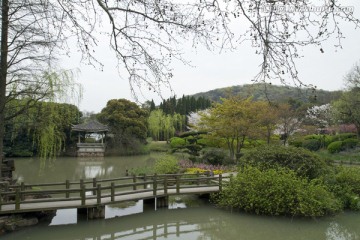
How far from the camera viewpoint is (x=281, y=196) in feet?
31.1

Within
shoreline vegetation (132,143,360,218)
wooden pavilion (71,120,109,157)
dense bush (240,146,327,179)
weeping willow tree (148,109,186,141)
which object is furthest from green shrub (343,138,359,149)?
wooden pavilion (71,120,109,157)

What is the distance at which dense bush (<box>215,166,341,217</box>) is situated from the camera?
367 inches

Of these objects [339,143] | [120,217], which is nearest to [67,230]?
[120,217]

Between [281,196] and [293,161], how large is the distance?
1.65 meters

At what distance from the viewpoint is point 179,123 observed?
45.6 meters

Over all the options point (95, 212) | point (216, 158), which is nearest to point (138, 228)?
point (95, 212)

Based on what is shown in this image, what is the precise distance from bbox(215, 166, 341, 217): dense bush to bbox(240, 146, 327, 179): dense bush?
0.47 m

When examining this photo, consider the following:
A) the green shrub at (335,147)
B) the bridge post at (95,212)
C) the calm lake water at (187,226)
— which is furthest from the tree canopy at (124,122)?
the bridge post at (95,212)

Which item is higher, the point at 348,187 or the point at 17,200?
the point at 17,200

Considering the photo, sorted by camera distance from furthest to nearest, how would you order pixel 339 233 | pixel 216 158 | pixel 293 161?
pixel 216 158
pixel 293 161
pixel 339 233

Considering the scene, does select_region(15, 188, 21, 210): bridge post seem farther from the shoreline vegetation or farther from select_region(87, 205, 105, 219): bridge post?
the shoreline vegetation

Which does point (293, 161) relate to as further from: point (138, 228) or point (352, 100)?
point (352, 100)

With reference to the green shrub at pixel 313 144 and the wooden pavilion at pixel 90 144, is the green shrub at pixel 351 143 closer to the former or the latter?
the green shrub at pixel 313 144

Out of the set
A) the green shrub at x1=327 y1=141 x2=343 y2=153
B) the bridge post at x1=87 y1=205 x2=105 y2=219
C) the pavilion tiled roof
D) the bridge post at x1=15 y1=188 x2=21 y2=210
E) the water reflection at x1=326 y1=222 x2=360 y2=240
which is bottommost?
the water reflection at x1=326 y1=222 x2=360 y2=240
